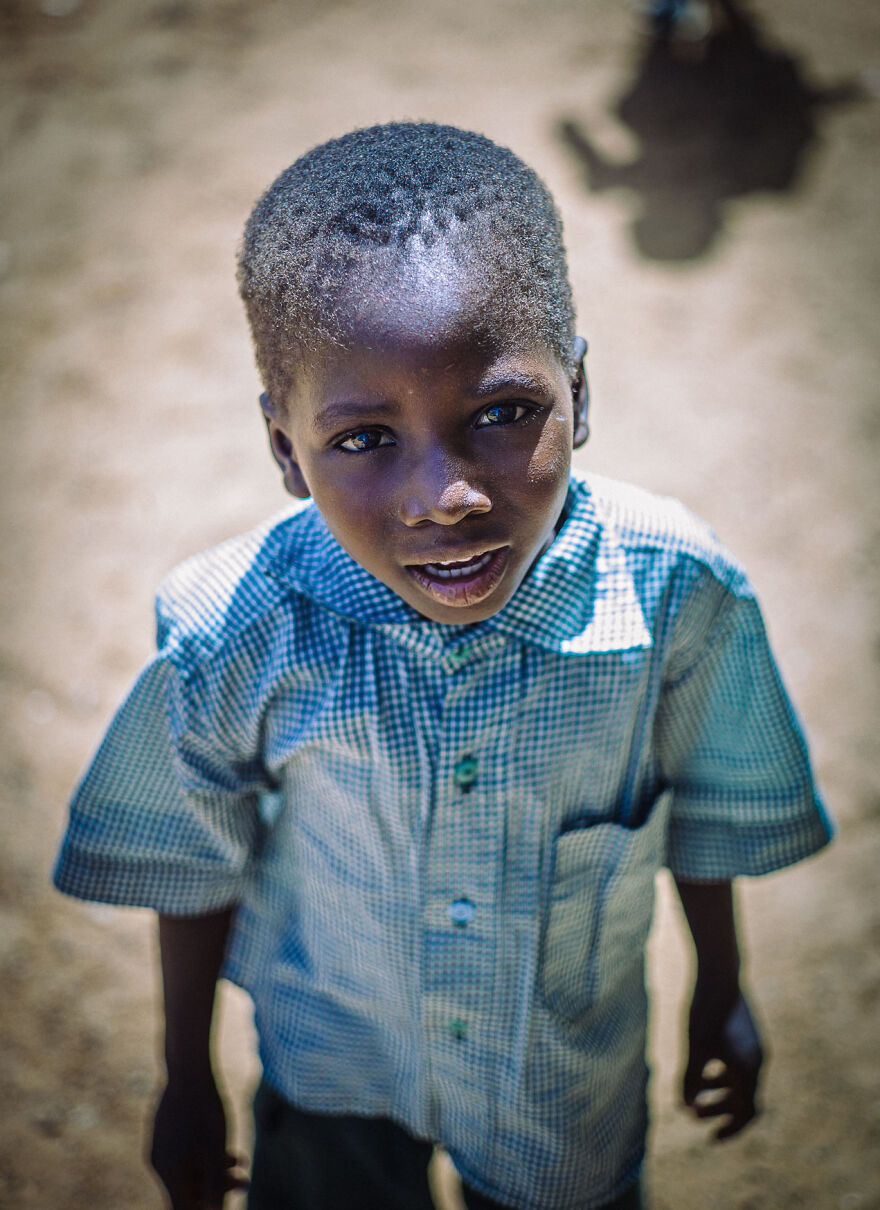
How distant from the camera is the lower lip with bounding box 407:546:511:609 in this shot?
0.98m

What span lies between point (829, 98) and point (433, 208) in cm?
434

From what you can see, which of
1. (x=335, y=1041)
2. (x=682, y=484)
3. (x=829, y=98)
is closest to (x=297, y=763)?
(x=335, y=1041)

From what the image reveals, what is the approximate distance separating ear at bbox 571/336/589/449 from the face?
8 cm

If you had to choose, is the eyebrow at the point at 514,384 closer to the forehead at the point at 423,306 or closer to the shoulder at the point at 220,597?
the forehead at the point at 423,306

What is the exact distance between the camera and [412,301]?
2.81ft

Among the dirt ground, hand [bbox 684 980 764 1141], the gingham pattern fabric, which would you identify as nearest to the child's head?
the gingham pattern fabric

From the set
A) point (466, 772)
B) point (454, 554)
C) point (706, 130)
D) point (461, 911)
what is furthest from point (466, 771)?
point (706, 130)

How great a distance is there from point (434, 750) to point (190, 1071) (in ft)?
2.09

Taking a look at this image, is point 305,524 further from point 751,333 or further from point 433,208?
point 751,333

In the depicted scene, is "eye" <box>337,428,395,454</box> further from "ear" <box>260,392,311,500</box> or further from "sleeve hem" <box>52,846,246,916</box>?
"sleeve hem" <box>52,846,246,916</box>

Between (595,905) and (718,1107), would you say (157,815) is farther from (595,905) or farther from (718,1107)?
(718,1107)

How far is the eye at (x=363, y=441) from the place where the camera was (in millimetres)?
921

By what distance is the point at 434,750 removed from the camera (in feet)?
3.74

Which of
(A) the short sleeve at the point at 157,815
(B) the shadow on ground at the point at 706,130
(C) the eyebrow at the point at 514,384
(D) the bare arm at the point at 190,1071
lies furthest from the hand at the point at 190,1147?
(B) the shadow on ground at the point at 706,130
